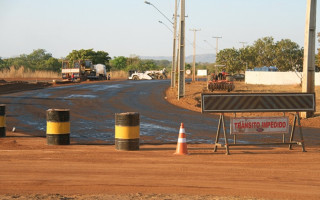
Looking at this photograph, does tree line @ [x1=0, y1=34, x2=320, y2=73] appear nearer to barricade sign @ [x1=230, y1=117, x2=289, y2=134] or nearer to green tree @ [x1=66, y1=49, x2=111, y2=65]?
green tree @ [x1=66, y1=49, x2=111, y2=65]

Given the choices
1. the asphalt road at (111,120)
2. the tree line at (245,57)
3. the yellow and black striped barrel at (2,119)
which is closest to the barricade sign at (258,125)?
the asphalt road at (111,120)

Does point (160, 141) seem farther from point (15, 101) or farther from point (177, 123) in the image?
point (15, 101)

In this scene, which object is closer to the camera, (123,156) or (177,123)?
(123,156)

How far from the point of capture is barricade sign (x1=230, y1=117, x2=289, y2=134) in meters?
13.5

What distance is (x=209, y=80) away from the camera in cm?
4669

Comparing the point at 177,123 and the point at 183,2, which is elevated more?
the point at 183,2

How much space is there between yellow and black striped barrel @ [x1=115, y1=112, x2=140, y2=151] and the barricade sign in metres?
2.50

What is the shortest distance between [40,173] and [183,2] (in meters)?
23.4

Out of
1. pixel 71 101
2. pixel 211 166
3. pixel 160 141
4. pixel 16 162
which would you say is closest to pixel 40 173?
pixel 16 162

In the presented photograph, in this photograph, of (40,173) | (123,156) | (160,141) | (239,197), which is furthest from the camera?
(160,141)

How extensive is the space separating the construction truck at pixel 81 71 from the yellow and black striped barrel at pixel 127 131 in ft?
169

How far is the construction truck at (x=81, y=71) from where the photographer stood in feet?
213

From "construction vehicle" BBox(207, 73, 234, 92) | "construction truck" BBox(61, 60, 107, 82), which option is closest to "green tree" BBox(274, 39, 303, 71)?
"construction truck" BBox(61, 60, 107, 82)

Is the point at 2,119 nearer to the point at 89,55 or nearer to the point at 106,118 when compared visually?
the point at 106,118
